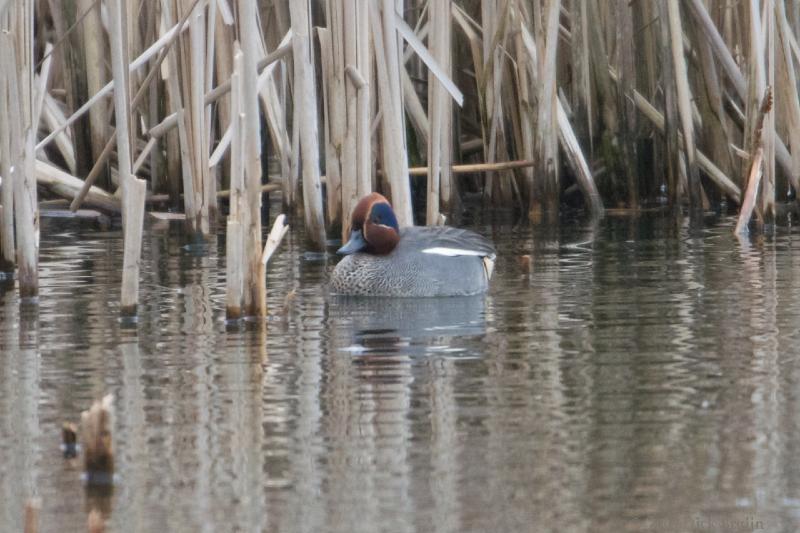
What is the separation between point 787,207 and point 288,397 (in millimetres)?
7734

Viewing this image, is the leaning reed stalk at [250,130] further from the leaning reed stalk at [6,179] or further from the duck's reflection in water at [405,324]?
the leaning reed stalk at [6,179]

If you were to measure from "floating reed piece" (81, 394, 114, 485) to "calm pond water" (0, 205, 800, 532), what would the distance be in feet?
0.23

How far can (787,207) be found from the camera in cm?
1344

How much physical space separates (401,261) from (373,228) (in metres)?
0.28

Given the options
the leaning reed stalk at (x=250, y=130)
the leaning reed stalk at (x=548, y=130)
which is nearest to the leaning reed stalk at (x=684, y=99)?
the leaning reed stalk at (x=548, y=130)

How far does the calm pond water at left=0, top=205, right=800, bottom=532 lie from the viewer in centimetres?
500

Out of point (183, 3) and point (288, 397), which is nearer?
point (288, 397)

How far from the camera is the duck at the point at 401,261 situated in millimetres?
10094

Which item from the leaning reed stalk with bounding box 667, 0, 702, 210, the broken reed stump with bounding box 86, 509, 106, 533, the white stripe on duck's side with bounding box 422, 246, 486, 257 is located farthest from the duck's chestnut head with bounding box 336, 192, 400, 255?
the broken reed stump with bounding box 86, 509, 106, 533

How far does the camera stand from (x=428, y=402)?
21.4 feet

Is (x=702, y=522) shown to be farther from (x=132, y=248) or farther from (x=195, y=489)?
(x=132, y=248)

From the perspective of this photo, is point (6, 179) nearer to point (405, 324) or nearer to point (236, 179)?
point (236, 179)

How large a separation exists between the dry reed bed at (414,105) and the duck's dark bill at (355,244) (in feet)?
1.03

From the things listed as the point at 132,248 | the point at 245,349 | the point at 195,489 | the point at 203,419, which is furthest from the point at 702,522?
the point at 132,248
